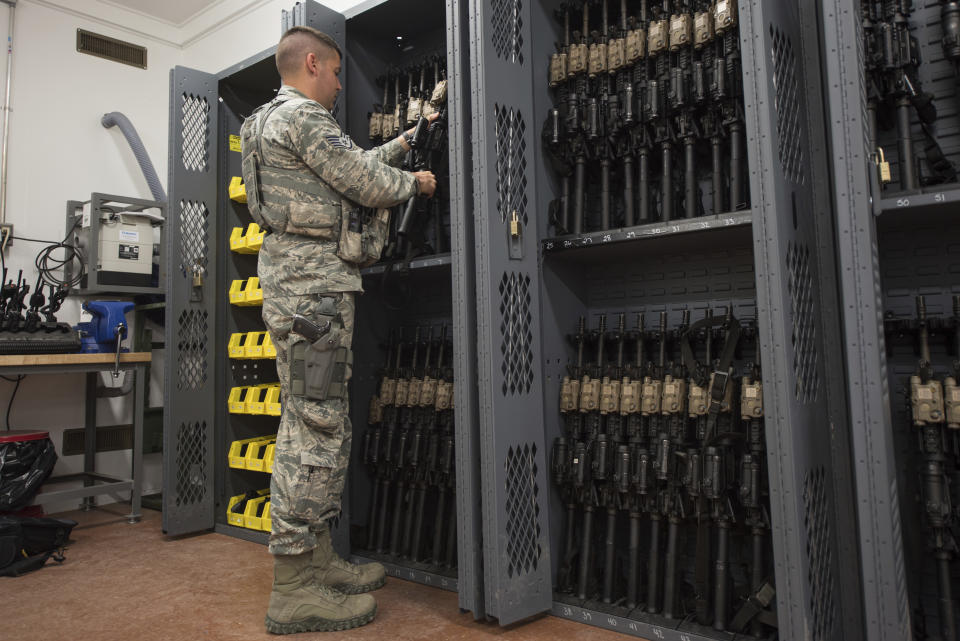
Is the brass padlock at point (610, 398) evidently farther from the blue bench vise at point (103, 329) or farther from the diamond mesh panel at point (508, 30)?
the blue bench vise at point (103, 329)

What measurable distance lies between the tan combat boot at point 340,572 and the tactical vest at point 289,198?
3.67 ft

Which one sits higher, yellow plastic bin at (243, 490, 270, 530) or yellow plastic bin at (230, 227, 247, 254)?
yellow plastic bin at (230, 227, 247, 254)

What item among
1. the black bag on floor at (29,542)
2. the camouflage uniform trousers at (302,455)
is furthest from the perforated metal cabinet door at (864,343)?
the black bag on floor at (29,542)

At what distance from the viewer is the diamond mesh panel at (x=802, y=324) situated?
Result: 186 centimetres

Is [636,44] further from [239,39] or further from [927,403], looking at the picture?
[239,39]

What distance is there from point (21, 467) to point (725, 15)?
4093mm

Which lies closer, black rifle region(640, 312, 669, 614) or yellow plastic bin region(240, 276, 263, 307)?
black rifle region(640, 312, 669, 614)

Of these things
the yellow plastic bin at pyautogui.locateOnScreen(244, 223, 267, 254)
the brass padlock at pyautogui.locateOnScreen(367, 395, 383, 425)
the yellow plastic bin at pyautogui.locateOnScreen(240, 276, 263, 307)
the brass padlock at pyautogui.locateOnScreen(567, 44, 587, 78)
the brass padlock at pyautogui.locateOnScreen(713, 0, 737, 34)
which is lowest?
the brass padlock at pyautogui.locateOnScreen(367, 395, 383, 425)

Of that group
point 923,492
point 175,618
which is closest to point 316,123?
point 175,618

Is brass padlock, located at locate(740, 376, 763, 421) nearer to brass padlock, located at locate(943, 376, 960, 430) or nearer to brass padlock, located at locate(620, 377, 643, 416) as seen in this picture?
brass padlock, located at locate(620, 377, 643, 416)

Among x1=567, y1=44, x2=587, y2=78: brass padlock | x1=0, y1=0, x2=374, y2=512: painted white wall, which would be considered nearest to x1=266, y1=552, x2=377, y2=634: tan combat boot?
x1=567, y1=44, x2=587, y2=78: brass padlock

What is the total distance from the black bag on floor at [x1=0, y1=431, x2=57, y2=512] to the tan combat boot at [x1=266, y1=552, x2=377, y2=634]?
6.97 ft

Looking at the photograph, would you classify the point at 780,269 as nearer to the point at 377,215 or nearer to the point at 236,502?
the point at 377,215

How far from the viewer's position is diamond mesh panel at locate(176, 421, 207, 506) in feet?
11.1
